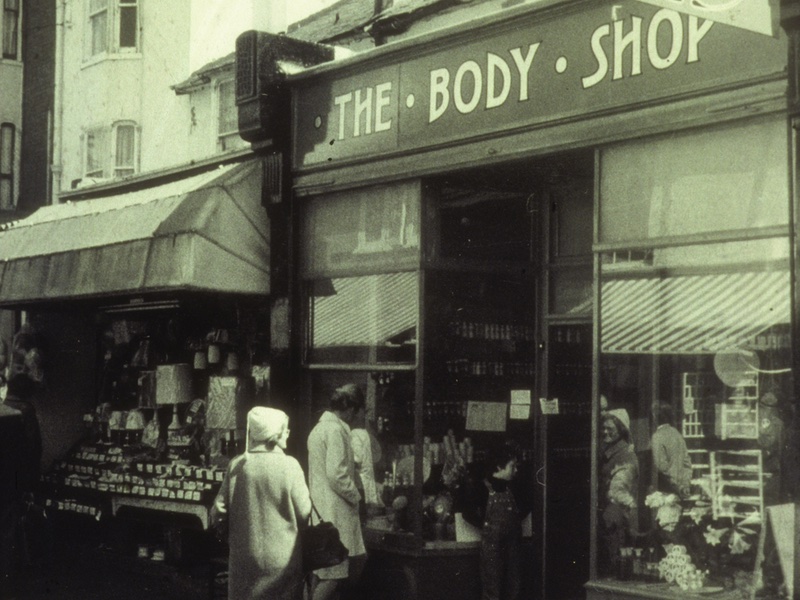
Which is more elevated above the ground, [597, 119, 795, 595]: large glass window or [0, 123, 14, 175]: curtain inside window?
[0, 123, 14, 175]: curtain inside window

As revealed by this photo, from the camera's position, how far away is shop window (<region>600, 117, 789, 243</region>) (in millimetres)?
7133

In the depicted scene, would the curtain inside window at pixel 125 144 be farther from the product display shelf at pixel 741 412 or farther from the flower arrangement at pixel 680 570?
the product display shelf at pixel 741 412

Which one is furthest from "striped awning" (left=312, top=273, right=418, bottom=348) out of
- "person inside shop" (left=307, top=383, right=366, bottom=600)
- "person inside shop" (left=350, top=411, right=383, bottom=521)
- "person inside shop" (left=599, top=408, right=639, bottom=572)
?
"person inside shop" (left=599, top=408, right=639, bottom=572)

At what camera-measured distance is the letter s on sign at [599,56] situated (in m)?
8.22

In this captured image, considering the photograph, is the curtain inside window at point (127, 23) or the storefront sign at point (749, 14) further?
the curtain inside window at point (127, 23)

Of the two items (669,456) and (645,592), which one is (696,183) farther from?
(645,592)

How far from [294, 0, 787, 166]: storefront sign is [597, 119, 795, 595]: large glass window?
0.44 m

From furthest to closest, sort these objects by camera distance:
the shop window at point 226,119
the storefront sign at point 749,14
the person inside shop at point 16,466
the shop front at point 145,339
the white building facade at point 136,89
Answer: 1. the white building facade at point 136,89
2. the shop window at point 226,119
3. the shop front at point 145,339
4. the person inside shop at point 16,466
5. the storefront sign at point 749,14

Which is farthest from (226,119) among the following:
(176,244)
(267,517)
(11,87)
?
(11,87)

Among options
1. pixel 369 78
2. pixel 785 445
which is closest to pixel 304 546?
pixel 785 445

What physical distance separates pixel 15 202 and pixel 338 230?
19.5 meters

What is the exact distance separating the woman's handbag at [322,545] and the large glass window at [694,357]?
184 cm

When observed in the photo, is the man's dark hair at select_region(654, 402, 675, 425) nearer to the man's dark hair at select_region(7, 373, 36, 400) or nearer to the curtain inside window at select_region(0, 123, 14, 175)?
the man's dark hair at select_region(7, 373, 36, 400)

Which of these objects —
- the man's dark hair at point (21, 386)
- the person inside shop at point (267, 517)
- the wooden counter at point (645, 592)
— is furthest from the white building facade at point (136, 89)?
the wooden counter at point (645, 592)
